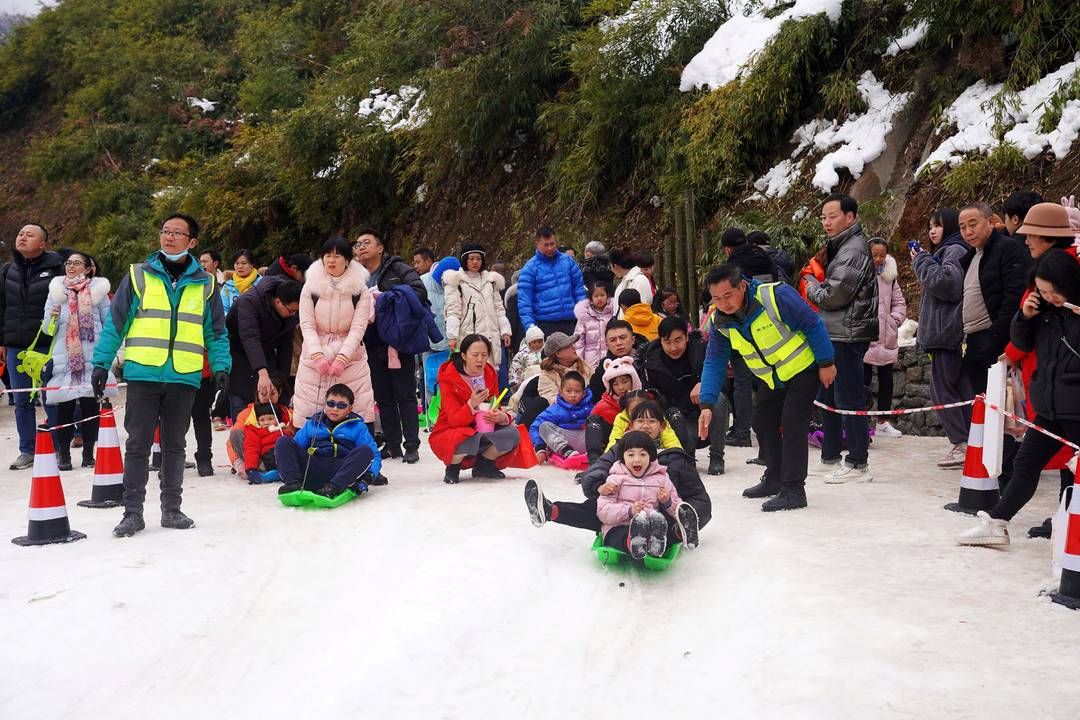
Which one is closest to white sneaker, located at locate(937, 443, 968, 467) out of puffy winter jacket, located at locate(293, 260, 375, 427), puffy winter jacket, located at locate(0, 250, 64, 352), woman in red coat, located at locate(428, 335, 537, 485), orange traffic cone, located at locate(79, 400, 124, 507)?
woman in red coat, located at locate(428, 335, 537, 485)

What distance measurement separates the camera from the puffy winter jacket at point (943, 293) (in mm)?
7844

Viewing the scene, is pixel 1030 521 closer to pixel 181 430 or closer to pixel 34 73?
pixel 181 430

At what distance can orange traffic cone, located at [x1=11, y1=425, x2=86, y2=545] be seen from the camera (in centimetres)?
655

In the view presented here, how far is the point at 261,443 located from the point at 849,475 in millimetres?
4817

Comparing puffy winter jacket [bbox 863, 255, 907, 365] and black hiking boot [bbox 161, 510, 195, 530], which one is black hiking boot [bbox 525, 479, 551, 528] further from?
puffy winter jacket [bbox 863, 255, 907, 365]

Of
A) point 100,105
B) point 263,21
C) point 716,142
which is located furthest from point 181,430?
point 100,105

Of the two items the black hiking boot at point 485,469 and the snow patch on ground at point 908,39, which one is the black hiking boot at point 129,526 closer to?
the black hiking boot at point 485,469

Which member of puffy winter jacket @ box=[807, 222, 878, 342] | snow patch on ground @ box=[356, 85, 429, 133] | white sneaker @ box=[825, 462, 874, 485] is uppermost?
snow patch on ground @ box=[356, 85, 429, 133]

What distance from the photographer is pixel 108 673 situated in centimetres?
479

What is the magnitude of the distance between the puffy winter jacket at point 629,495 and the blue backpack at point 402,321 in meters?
3.57

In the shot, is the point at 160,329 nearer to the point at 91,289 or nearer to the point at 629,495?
the point at 629,495

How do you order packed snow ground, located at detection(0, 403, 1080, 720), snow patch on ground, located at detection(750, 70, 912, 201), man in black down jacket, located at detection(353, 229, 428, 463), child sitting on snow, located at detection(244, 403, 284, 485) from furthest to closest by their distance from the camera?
snow patch on ground, located at detection(750, 70, 912, 201), man in black down jacket, located at detection(353, 229, 428, 463), child sitting on snow, located at detection(244, 403, 284, 485), packed snow ground, located at detection(0, 403, 1080, 720)

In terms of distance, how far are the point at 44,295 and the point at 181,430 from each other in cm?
388

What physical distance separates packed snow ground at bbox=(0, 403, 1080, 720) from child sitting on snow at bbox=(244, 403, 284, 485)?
1.66 meters
